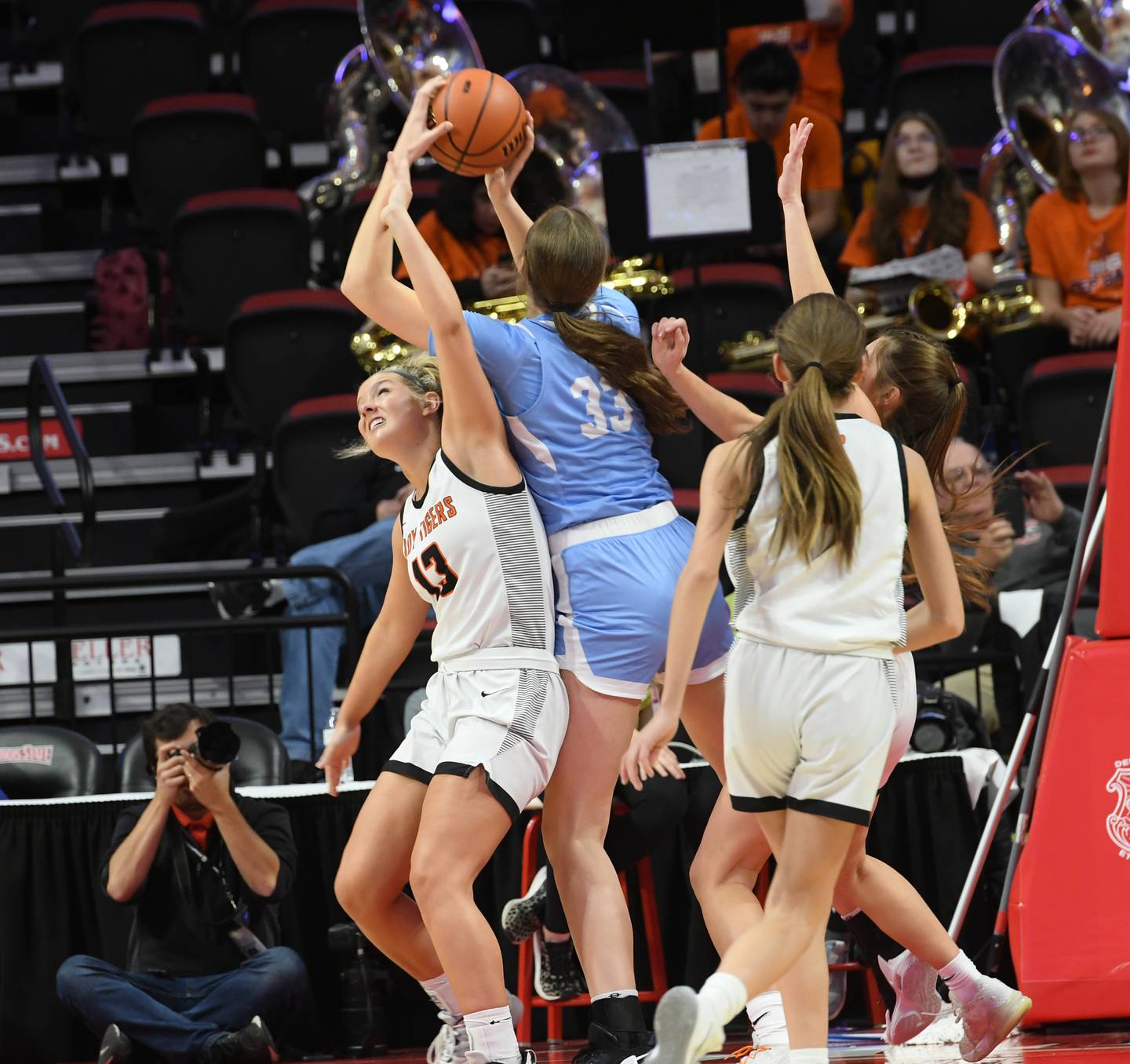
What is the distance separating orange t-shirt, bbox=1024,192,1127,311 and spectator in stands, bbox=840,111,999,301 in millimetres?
238

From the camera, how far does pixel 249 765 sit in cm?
582

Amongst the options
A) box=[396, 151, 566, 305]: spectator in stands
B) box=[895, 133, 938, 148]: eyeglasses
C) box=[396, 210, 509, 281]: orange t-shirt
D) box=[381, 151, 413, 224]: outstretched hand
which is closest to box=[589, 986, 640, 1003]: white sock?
box=[381, 151, 413, 224]: outstretched hand

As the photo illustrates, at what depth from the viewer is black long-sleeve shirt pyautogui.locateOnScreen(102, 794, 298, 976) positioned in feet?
16.9

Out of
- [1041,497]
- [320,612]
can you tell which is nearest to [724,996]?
[1041,497]

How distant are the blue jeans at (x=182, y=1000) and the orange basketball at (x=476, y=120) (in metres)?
2.39

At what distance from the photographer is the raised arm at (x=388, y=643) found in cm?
405

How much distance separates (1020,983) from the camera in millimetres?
4328

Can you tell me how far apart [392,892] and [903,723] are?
113cm

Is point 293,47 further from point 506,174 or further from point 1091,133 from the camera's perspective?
point 506,174

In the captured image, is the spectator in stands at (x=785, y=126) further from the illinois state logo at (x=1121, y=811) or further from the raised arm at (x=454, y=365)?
the raised arm at (x=454, y=365)

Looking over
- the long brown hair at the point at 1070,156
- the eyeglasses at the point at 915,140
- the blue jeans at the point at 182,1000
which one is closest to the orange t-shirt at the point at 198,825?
the blue jeans at the point at 182,1000

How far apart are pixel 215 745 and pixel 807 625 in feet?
7.39

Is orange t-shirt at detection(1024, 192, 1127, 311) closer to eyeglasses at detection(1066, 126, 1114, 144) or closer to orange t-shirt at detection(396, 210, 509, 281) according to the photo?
eyeglasses at detection(1066, 126, 1114, 144)

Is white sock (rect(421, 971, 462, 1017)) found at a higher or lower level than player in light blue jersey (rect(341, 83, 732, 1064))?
lower
